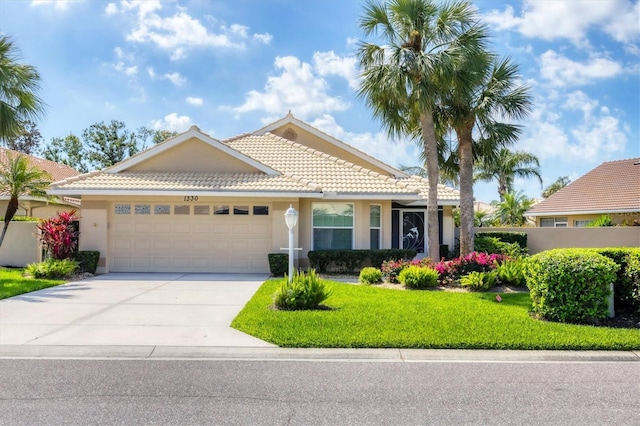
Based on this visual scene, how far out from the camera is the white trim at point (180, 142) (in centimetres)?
1580

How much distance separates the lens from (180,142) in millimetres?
16016

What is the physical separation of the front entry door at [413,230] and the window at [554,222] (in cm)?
1248

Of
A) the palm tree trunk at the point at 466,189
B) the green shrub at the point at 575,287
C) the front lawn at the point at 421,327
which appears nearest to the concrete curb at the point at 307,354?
the front lawn at the point at 421,327

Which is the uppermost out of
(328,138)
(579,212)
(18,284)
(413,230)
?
(328,138)

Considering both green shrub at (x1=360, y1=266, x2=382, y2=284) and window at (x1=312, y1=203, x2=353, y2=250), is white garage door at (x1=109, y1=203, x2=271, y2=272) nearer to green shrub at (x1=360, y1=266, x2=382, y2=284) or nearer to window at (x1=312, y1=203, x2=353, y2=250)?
window at (x1=312, y1=203, x2=353, y2=250)

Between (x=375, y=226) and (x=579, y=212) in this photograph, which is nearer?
(x=375, y=226)

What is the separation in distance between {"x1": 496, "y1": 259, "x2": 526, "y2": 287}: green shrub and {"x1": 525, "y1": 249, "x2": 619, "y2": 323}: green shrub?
148 inches

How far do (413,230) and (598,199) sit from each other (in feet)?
42.9

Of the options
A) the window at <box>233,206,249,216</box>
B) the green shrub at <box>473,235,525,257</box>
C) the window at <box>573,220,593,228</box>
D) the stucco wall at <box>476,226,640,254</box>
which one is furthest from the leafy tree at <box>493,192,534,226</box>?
the window at <box>233,206,249,216</box>

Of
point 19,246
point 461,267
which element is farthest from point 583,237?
point 19,246

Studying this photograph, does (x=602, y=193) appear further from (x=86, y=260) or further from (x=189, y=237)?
(x=86, y=260)

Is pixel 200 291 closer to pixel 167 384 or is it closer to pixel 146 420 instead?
pixel 167 384

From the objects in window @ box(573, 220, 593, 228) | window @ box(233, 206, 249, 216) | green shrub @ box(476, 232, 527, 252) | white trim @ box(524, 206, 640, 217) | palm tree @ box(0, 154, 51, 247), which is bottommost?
green shrub @ box(476, 232, 527, 252)

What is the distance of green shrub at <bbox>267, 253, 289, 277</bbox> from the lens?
1443 centimetres
